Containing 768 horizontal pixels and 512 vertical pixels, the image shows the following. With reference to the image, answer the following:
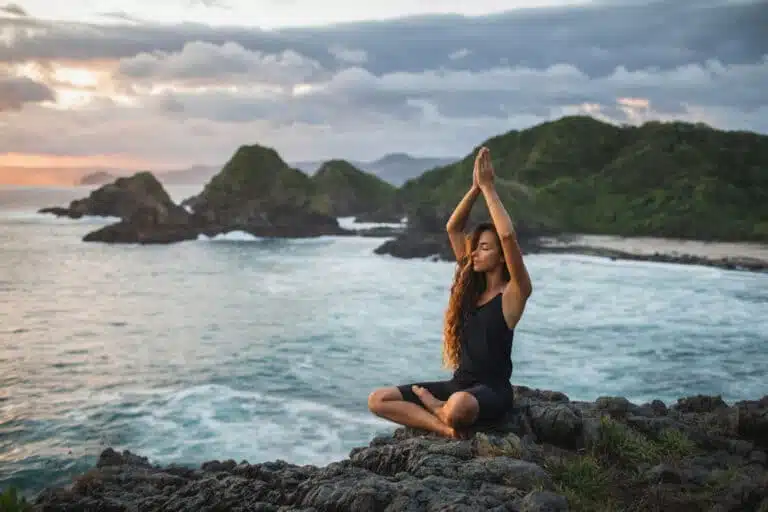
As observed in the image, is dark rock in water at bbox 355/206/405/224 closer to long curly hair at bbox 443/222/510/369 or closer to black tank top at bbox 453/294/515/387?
long curly hair at bbox 443/222/510/369

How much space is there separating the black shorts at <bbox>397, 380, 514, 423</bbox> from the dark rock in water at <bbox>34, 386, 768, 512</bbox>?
0.19 metres

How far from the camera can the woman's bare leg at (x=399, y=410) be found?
22.9 ft

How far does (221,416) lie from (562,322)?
57.7 feet

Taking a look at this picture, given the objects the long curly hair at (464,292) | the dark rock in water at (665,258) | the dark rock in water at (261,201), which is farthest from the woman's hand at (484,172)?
the dark rock in water at (261,201)

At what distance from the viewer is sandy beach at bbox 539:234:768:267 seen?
174ft

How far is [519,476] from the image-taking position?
5.82 m

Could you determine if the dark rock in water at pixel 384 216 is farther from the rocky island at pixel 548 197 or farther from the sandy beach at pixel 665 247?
the sandy beach at pixel 665 247

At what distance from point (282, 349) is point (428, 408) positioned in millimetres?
18353

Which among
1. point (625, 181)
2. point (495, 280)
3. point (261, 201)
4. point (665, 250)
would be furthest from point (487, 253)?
point (625, 181)

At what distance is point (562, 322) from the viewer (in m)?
30.2

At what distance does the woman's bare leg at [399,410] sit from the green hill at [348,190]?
102 meters

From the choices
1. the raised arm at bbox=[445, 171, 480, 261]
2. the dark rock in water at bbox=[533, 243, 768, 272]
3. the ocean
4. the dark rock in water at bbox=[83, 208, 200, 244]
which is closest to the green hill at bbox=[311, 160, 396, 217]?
the dark rock in water at bbox=[83, 208, 200, 244]

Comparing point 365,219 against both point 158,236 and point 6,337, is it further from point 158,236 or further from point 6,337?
point 6,337

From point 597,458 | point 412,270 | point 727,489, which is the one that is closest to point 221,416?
point 597,458
